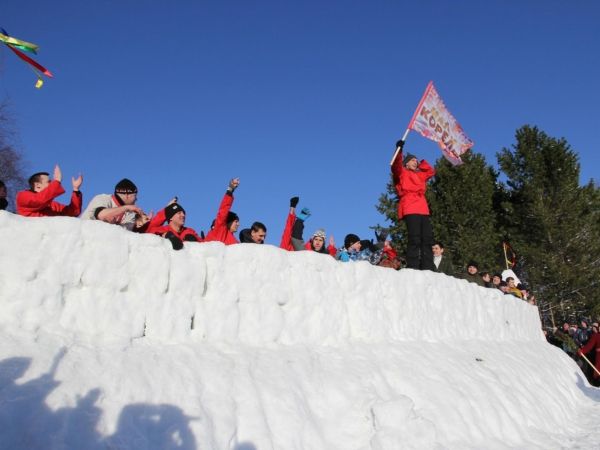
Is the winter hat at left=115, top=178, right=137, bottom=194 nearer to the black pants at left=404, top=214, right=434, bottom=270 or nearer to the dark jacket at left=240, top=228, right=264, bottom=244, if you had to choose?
the dark jacket at left=240, top=228, right=264, bottom=244

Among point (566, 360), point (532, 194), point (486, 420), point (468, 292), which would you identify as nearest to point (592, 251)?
point (532, 194)

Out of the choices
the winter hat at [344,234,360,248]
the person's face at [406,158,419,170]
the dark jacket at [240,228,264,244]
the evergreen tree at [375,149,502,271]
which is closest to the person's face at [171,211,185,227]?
the dark jacket at [240,228,264,244]

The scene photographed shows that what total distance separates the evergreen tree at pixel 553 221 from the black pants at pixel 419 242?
60.2ft

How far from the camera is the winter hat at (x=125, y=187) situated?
4.69 meters

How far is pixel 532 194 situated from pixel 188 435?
25.0m

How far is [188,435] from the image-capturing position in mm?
2812

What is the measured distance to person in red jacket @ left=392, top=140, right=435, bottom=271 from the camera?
711 cm

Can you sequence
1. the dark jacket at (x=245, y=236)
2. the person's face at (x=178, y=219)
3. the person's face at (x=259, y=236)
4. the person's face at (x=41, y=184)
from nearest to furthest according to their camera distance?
the person's face at (x=41, y=184)
the person's face at (x=178, y=219)
the person's face at (x=259, y=236)
the dark jacket at (x=245, y=236)

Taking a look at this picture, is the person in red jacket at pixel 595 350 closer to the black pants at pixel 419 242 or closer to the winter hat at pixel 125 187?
the black pants at pixel 419 242

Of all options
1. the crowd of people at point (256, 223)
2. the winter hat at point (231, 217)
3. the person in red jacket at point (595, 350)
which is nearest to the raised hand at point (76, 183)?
the crowd of people at point (256, 223)

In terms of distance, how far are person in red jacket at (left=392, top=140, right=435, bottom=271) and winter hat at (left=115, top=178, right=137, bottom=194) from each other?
363cm

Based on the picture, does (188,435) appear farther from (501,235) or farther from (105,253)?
(501,235)

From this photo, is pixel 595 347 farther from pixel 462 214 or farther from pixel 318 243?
pixel 462 214

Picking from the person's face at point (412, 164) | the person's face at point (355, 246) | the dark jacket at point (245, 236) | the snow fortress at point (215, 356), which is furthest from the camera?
the person's face at point (355, 246)
